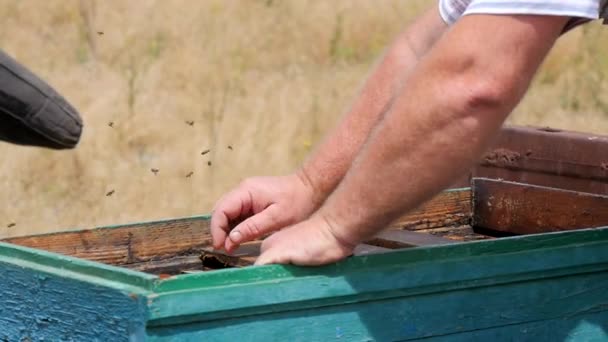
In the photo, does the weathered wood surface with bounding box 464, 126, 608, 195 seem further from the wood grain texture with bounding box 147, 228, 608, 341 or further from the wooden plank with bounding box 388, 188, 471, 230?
the wood grain texture with bounding box 147, 228, 608, 341

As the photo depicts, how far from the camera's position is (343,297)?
2.36 m

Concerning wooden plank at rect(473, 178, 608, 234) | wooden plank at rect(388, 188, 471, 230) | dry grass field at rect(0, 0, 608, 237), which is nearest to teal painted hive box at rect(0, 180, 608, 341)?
wooden plank at rect(473, 178, 608, 234)

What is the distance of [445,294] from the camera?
2461mm

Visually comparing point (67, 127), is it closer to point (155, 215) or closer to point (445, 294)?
point (445, 294)

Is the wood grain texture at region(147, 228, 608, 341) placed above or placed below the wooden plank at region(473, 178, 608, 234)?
below

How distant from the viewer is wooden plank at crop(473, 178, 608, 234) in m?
3.61

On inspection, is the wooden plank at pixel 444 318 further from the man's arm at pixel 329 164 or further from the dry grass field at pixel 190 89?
the dry grass field at pixel 190 89

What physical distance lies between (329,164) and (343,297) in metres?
0.57

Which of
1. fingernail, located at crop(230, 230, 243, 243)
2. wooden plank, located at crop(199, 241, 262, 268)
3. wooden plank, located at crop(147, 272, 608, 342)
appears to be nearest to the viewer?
wooden plank, located at crop(147, 272, 608, 342)

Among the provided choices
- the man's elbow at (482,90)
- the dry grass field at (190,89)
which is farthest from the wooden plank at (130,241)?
the dry grass field at (190,89)

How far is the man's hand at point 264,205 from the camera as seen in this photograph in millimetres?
2791

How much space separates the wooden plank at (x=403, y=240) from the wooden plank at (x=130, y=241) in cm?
48

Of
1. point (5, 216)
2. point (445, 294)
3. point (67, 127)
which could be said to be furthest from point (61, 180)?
point (445, 294)

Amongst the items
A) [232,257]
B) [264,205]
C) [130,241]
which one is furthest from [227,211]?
[130,241]
